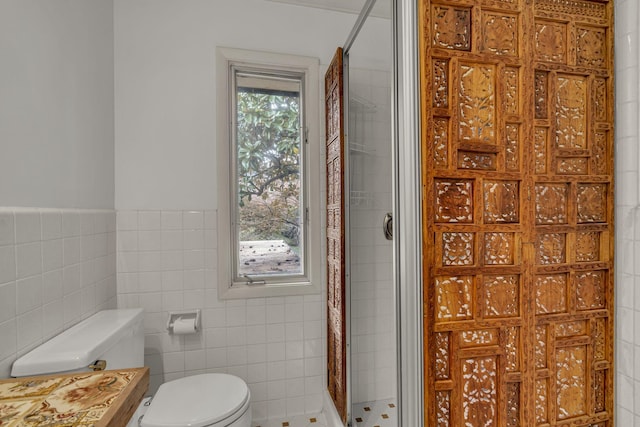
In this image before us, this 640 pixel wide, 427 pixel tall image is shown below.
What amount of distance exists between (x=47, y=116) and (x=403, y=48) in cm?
122

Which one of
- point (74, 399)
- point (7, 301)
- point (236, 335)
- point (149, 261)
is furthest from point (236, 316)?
point (74, 399)

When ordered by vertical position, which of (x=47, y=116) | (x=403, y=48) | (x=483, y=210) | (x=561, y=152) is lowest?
(x=483, y=210)

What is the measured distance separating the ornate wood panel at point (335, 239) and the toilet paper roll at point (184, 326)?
2.39 ft

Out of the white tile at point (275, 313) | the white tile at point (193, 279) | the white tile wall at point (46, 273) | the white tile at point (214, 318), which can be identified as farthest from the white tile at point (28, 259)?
the white tile at point (275, 313)

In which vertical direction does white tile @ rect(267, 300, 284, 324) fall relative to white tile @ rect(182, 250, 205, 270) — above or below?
below

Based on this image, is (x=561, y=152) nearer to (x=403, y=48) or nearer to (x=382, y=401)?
(x=403, y=48)

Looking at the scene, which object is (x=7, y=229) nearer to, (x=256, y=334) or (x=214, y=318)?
(x=214, y=318)

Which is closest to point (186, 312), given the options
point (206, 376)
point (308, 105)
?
point (206, 376)

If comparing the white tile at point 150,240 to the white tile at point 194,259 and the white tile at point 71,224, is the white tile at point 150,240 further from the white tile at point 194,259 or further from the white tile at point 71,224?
the white tile at point 71,224

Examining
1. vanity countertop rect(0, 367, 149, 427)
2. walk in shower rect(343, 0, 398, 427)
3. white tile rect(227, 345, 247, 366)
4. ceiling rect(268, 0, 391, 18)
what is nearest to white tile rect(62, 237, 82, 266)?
vanity countertop rect(0, 367, 149, 427)

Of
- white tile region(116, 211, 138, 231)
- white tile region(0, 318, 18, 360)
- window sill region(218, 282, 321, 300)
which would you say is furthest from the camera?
window sill region(218, 282, 321, 300)

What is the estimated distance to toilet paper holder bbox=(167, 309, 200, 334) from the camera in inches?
65.1

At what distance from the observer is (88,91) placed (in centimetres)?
142

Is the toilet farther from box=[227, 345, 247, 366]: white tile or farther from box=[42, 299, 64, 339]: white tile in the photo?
box=[227, 345, 247, 366]: white tile
